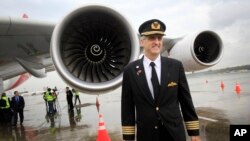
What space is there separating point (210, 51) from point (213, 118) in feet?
5.18

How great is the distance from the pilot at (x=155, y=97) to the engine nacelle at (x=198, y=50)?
17.8 feet

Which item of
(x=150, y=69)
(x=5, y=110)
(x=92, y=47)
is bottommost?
(x=5, y=110)

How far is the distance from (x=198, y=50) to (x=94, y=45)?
3215 mm

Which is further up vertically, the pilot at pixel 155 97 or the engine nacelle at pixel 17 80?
the engine nacelle at pixel 17 80

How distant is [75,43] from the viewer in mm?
6184

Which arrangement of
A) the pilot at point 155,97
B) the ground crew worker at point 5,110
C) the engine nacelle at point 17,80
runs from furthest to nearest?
1. the engine nacelle at point 17,80
2. the ground crew worker at point 5,110
3. the pilot at point 155,97

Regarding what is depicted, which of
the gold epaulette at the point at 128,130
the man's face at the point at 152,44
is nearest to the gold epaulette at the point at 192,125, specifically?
the gold epaulette at the point at 128,130

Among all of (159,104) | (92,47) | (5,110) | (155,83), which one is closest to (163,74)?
(155,83)

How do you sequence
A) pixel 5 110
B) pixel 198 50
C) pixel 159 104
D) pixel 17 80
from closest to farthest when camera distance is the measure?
pixel 159 104, pixel 198 50, pixel 5 110, pixel 17 80

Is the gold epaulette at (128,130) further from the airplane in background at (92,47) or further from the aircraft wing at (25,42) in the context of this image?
the aircraft wing at (25,42)

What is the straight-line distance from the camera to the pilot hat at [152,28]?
8.77ft

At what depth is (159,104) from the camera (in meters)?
2.58

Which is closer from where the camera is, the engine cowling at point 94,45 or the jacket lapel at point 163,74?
the jacket lapel at point 163,74

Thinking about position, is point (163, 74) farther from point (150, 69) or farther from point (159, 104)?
point (159, 104)
